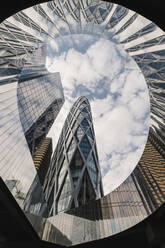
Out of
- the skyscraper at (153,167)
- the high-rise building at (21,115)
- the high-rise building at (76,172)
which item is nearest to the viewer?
the high-rise building at (21,115)

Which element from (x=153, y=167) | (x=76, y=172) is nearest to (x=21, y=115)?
(x=76, y=172)

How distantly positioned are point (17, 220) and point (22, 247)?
9.51 feet

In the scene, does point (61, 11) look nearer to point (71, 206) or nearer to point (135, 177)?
point (135, 177)

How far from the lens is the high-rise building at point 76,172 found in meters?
36.7

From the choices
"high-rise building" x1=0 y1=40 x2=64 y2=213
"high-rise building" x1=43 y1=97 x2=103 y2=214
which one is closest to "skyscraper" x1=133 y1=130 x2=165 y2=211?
"high-rise building" x1=43 y1=97 x2=103 y2=214

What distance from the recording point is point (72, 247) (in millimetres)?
11078

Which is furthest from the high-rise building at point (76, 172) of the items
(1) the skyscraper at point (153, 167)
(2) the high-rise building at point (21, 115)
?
(1) the skyscraper at point (153, 167)

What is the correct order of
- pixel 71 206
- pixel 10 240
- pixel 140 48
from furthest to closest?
1. pixel 71 206
2. pixel 140 48
3. pixel 10 240

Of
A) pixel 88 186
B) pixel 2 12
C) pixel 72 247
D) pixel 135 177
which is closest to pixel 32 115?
pixel 88 186

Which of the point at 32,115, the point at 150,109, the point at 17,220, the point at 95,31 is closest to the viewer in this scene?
the point at 17,220

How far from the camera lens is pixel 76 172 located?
143 ft

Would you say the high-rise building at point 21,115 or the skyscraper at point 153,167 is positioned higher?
the high-rise building at point 21,115

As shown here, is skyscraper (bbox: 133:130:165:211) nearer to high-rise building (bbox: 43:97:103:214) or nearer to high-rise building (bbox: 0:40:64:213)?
high-rise building (bbox: 43:97:103:214)

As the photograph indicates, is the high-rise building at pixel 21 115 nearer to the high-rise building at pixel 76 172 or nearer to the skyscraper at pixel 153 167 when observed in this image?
the high-rise building at pixel 76 172
